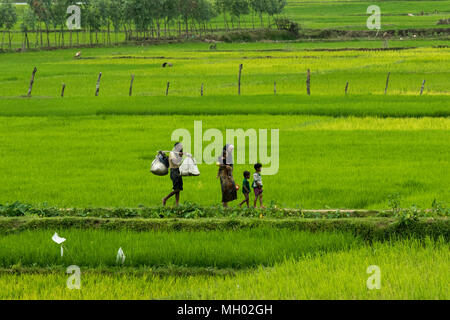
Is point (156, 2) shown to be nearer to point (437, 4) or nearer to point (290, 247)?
point (437, 4)

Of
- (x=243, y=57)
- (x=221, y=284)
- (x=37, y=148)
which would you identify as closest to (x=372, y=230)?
(x=221, y=284)

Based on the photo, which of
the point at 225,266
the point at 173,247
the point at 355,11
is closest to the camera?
the point at 225,266

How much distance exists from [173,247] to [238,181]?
18.8 ft

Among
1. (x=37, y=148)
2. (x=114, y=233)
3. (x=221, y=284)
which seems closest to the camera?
(x=221, y=284)

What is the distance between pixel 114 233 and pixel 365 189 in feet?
19.1

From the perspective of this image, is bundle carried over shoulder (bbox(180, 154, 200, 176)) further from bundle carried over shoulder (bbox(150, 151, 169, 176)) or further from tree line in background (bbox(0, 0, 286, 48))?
tree line in background (bbox(0, 0, 286, 48))

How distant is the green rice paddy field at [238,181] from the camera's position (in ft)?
29.6

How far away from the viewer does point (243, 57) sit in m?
64.9

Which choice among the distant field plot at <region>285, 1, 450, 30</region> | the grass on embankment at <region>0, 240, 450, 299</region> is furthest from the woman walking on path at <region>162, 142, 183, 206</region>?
the distant field plot at <region>285, 1, 450, 30</region>

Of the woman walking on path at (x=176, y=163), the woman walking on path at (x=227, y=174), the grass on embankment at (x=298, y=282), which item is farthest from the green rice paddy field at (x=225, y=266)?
the woman walking on path at (x=176, y=163)

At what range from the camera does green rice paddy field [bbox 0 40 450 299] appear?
356 inches

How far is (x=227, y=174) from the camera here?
13.1 meters

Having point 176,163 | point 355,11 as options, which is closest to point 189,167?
point 176,163

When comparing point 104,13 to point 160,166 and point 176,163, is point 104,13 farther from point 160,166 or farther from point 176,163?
point 160,166
